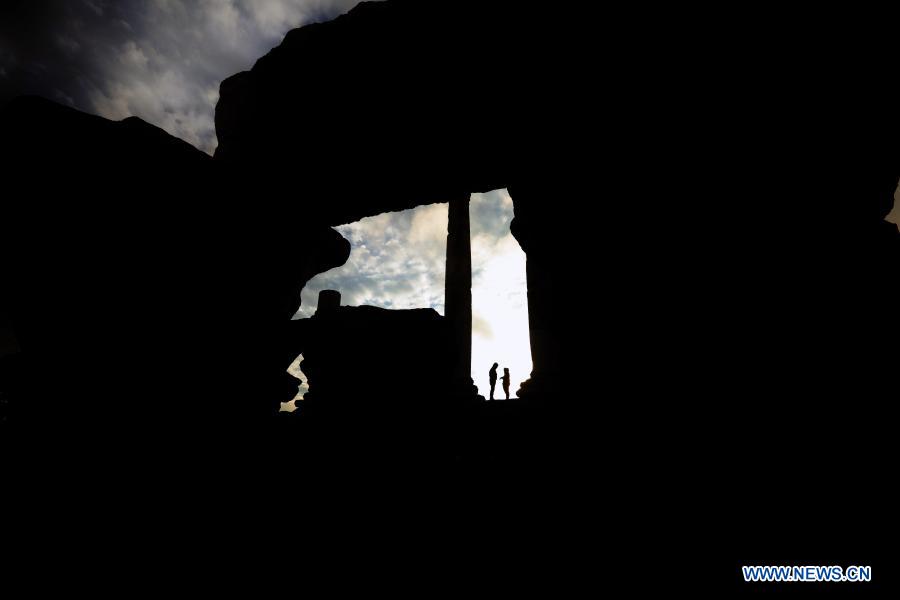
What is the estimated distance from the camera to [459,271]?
12.4 meters

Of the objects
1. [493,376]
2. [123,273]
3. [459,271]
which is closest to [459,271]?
[459,271]

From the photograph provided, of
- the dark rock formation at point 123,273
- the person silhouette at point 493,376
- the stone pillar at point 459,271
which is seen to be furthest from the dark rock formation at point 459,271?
the dark rock formation at point 123,273

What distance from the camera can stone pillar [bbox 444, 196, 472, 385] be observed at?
39.2 feet

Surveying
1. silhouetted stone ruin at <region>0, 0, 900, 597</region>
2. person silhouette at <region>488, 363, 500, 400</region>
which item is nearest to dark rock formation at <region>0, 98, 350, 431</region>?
silhouetted stone ruin at <region>0, 0, 900, 597</region>

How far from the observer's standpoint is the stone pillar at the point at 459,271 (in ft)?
39.2

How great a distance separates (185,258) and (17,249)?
4.11ft

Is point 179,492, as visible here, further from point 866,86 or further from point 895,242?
point 866,86

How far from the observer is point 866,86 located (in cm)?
155

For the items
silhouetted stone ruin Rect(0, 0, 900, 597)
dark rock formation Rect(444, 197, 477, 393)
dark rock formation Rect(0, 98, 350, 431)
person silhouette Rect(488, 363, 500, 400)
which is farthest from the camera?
person silhouette Rect(488, 363, 500, 400)

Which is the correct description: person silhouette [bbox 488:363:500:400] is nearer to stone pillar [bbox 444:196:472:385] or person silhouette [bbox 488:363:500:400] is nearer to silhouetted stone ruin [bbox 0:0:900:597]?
stone pillar [bbox 444:196:472:385]

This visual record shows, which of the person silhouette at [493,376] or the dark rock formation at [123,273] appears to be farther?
the person silhouette at [493,376]

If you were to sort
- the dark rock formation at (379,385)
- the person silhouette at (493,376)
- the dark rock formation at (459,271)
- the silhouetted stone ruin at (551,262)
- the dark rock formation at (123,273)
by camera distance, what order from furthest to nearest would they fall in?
the person silhouette at (493,376) → the dark rock formation at (459,271) → the dark rock formation at (379,385) → the dark rock formation at (123,273) → the silhouetted stone ruin at (551,262)

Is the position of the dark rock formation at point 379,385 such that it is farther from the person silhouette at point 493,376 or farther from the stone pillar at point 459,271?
the person silhouette at point 493,376

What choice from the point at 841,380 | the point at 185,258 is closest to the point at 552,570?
the point at 841,380
